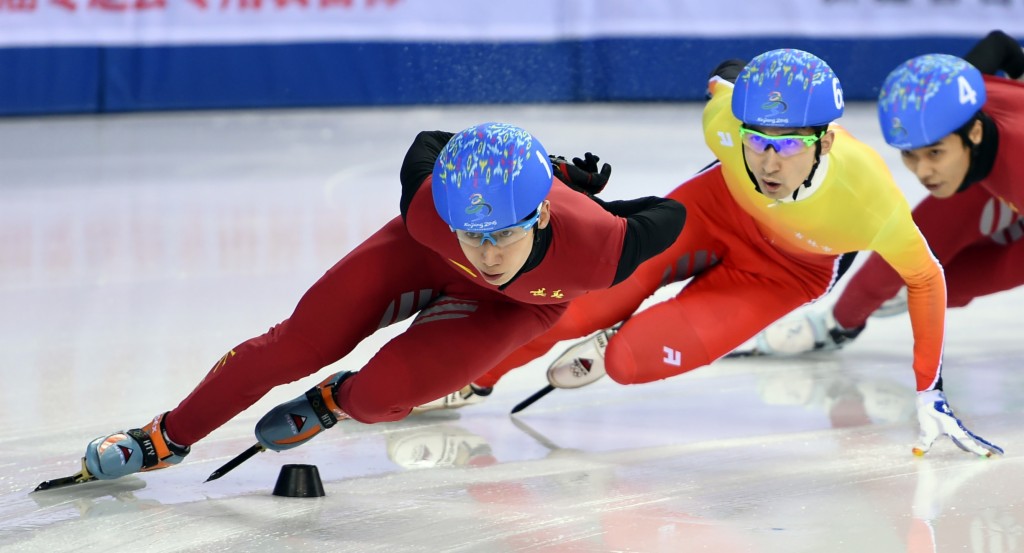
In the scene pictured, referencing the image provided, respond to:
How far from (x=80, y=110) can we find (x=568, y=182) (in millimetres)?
6817

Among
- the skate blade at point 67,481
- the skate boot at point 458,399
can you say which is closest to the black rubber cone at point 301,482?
the skate blade at point 67,481

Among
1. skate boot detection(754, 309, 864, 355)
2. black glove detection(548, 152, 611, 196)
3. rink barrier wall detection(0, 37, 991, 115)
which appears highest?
black glove detection(548, 152, 611, 196)

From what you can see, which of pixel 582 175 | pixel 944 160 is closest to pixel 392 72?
pixel 944 160

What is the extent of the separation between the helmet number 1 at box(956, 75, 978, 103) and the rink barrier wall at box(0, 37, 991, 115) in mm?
6141

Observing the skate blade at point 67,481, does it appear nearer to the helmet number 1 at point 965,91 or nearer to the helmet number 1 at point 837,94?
the helmet number 1 at point 837,94

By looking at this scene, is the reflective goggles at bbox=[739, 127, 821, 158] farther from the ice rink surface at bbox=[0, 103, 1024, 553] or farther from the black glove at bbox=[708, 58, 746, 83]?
the ice rink surface at bbox=[0, 103, 1024, 553]

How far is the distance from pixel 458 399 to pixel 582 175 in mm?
938

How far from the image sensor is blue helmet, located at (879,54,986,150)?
143 inches

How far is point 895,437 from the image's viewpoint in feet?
12.1

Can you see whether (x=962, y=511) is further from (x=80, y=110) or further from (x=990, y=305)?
(x=80, y=110)

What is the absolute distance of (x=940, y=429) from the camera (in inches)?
137

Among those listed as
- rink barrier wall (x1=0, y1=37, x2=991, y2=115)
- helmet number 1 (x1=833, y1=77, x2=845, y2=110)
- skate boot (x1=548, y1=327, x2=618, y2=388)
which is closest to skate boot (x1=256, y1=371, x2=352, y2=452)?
skate boot (x1=548, y1=327, x2=618, y2=388)

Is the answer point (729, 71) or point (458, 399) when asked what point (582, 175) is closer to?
point (458, 399)

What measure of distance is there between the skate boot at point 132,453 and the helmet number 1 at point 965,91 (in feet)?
7.28
